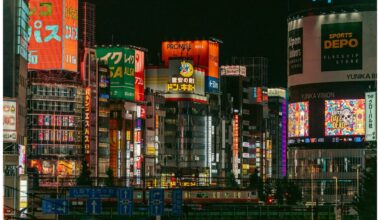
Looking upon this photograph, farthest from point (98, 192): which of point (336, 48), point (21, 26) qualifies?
point (336, 48)

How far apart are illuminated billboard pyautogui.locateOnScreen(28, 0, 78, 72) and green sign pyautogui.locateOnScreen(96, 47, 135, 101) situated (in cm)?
2427

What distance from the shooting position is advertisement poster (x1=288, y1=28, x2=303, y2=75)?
165750 mm

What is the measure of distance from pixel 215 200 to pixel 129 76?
78.4 metres

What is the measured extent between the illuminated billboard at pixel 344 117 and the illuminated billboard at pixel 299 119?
2816 millimetres

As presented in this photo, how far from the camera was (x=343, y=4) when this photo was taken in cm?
16375

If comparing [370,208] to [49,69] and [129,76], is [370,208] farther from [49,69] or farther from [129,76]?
[129,76]

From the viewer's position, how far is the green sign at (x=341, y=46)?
6378 inches

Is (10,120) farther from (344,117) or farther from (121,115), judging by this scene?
(121,115)

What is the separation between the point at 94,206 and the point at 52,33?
338ft

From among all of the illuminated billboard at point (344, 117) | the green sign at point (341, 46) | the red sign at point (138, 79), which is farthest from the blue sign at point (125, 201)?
the red sign at point (138, 79)

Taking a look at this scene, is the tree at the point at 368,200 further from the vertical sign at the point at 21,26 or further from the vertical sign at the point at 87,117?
the vertical sign at the point at 87,117

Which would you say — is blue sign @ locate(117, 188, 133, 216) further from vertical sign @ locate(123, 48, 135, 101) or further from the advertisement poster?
vertical sign @ locate(123, 48, 135, 101)

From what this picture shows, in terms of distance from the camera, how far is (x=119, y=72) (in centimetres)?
18912

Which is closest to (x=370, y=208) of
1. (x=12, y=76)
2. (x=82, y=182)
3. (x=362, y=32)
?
(x=12, y=76)
